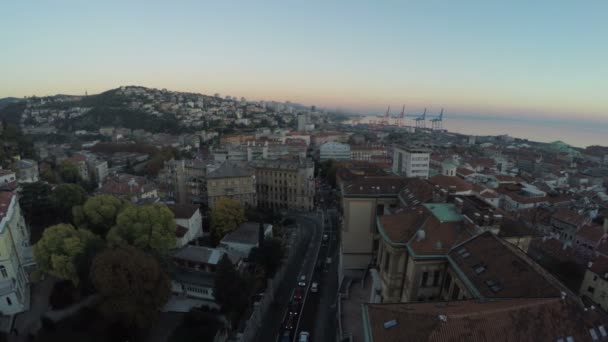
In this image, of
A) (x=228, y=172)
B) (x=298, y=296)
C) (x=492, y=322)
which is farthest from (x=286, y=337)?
(x=228, y=172)

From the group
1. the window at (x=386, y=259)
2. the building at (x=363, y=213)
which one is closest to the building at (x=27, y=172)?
the building at (x=363, y=213)

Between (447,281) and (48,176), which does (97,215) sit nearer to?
(447,281)

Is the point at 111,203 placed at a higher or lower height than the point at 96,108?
lower

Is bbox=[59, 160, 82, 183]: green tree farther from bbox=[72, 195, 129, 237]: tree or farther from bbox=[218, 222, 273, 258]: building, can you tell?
bbox=[218, 222, 273, 258]: building

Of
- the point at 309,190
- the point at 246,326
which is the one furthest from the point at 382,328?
the point at 309,190

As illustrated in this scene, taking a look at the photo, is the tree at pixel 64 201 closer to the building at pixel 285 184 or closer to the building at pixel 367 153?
the building at pixel 285 184

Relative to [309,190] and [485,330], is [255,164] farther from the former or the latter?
[485,330]

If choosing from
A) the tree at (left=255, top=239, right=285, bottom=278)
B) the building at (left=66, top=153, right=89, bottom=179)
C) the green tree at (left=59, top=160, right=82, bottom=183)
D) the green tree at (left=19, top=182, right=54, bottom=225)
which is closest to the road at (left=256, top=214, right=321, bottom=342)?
the tree at (left=255, top=239, right=285, bottom=278)
